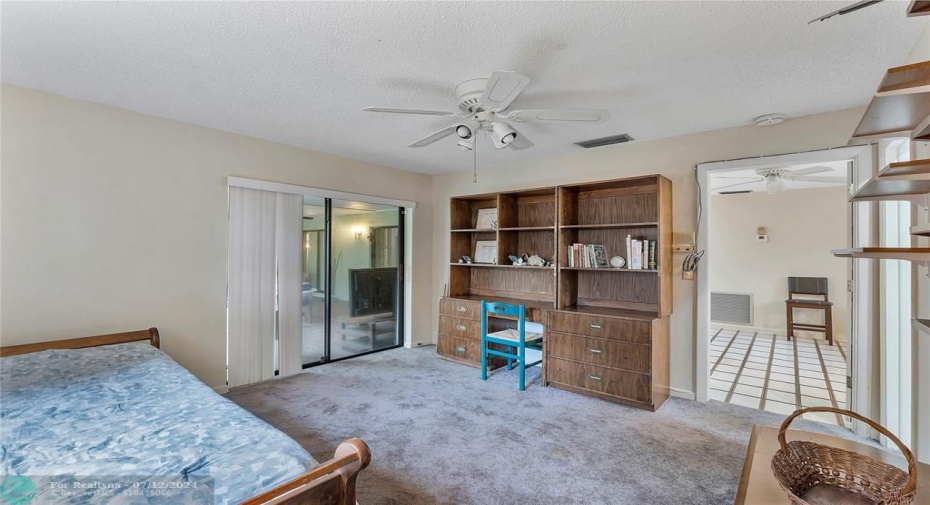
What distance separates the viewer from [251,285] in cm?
360

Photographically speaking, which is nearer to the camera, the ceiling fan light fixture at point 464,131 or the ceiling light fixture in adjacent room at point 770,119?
the ceiling fan light fixture at point 464,131

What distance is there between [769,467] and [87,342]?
3.78 m

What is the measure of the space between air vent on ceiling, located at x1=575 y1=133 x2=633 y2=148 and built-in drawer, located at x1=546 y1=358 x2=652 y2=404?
80.2 inches

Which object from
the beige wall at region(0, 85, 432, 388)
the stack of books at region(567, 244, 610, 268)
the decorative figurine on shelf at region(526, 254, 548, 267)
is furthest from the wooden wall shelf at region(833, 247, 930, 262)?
the beige wall at region(0, 85, 432, 388)

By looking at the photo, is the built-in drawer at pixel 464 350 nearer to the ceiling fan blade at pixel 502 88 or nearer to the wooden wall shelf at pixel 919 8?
the ceiling fan blade at pixel 502 88

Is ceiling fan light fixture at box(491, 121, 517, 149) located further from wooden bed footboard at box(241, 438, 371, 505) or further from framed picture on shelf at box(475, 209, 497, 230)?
framed picture on shelf at box(475, 209, 497, 230)

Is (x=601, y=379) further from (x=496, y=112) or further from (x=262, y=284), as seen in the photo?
(x=262, y=284)

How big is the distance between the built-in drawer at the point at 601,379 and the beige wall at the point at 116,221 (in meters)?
3.01

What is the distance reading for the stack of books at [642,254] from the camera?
3.33 meters

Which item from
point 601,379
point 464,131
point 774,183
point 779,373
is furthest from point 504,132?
point 779,373

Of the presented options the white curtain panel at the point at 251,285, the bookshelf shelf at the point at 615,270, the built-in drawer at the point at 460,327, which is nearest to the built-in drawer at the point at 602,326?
the bookshelf shelf at the point at 615,270

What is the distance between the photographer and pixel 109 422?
160 cm

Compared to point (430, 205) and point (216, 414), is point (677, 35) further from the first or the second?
point (430, 205)

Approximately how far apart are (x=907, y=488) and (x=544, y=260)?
3.38 metres
